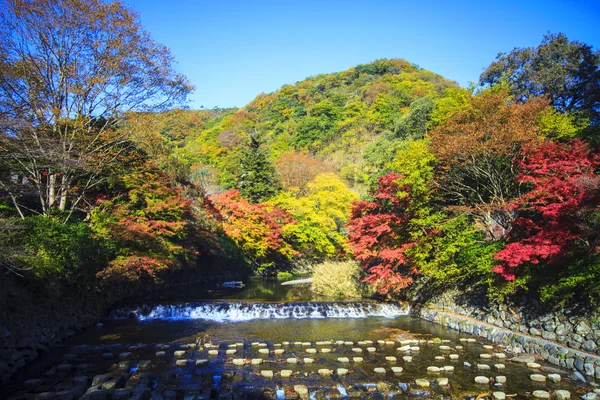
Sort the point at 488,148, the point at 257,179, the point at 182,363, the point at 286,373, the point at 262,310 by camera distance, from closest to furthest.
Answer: the point at 286,373 < the point at 182,363 < the point at 488,148 < the point at 262,310 < the point at 257,179

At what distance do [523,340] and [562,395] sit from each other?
289 centimetres

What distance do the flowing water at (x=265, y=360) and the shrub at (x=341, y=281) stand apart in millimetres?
3327

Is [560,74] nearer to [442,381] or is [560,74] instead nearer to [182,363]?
[442,381]

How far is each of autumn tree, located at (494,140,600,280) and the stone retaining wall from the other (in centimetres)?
158

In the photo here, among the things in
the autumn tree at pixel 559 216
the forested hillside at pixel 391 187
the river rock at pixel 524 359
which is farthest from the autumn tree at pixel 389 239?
the river rock at pixel 524 359

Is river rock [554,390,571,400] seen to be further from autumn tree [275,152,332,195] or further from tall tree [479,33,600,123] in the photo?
autumn tree [275,152,332,195]

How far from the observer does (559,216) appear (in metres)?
9.23

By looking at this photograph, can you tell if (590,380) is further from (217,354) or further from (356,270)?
(356,270)

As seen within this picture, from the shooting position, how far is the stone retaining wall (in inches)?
301

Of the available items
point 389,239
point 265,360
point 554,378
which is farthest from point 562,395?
point 389,239

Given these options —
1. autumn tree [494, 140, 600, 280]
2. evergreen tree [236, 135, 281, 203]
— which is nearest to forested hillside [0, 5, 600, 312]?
autumn tree [494, 140, 600, 280]

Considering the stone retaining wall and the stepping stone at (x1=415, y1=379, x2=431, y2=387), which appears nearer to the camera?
the stepping stone at (x1=415, y1=379, x2=431, y2=387)

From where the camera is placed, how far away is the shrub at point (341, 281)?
17.0 metres

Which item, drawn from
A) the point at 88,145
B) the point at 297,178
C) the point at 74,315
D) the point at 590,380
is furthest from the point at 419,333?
the point at 297,178
